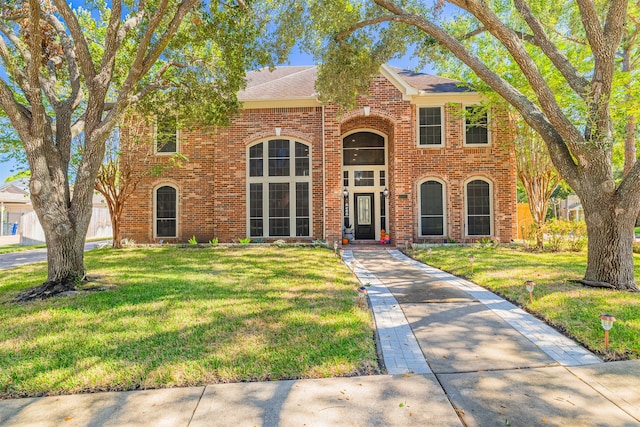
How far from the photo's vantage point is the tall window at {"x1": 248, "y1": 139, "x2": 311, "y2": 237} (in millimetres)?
12734

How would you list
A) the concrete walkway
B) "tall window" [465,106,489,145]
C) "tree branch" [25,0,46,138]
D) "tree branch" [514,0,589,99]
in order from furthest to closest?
"tall window" [465,106,489,145]
"tree branch" [514,0,589,99]
"tree branch" [25,0,46,138]
the concrete walkway

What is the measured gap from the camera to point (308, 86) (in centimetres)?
1312

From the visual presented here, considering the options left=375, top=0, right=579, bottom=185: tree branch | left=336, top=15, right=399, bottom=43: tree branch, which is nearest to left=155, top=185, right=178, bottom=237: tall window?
left=336, top=15, right=399, bottom=43: tree branch

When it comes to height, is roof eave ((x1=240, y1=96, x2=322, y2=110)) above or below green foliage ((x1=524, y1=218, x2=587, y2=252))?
above

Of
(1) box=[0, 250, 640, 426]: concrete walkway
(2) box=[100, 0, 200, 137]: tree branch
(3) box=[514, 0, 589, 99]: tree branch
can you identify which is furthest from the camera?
(2) box=[100, 0, 200, 137]: tree branch

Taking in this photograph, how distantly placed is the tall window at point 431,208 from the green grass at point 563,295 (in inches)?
142

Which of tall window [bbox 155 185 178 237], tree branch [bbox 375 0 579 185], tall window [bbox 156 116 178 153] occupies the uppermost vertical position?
tall window [bbox 156 116 178 153]

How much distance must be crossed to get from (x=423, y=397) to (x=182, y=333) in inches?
105

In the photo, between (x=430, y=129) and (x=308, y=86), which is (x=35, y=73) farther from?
(x=430, y=129)

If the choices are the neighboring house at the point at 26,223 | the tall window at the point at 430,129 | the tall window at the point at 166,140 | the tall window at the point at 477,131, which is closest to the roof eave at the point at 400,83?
the tall window at the point at 430,129

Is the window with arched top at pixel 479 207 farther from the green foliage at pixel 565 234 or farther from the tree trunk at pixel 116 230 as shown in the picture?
the tree trunk at pixel 116 230

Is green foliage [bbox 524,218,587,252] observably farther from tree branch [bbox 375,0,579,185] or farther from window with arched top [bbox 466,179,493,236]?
tree branch [bbox 375,0,579,185]

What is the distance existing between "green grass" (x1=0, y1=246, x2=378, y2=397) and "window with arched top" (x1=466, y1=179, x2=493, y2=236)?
818 centimetres

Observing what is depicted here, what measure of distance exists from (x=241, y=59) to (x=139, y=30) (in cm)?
237
